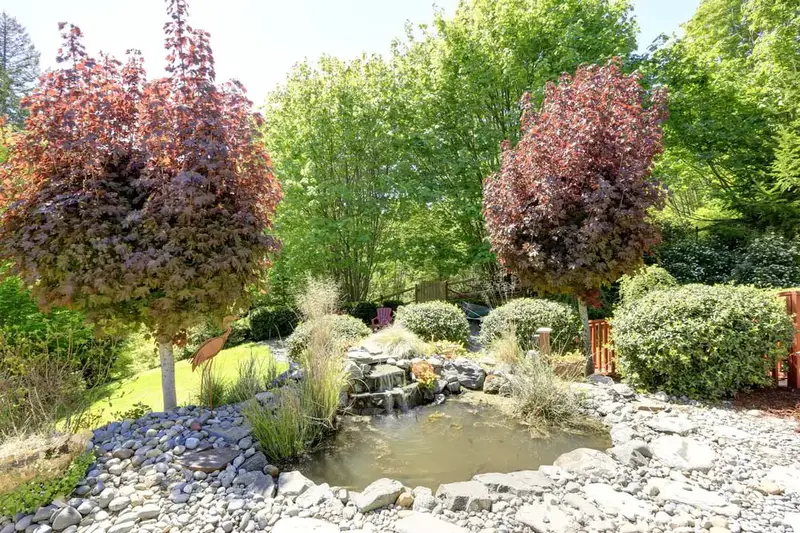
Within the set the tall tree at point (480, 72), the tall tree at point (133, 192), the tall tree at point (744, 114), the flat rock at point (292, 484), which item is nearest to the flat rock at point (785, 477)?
the flat rock at point (292, 484)

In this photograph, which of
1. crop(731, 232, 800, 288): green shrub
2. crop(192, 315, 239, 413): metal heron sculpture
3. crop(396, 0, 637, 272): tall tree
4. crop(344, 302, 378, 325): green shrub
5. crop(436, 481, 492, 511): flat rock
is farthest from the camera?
crop(344, 302, 378, 325): green shrub

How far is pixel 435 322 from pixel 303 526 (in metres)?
4.64

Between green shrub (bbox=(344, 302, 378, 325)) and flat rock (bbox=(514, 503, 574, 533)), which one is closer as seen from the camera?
flat rock (bbox=(514, 503, 574, 533))

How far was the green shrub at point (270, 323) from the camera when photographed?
961cm

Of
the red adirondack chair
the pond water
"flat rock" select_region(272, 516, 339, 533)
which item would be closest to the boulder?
the pond water

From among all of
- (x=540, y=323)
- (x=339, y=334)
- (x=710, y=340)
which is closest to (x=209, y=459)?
(x=339, y=334)

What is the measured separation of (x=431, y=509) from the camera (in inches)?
96.4

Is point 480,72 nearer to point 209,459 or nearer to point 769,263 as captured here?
point 769,263

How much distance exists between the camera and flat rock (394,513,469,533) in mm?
2197

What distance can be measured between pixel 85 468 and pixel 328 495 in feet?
5.10

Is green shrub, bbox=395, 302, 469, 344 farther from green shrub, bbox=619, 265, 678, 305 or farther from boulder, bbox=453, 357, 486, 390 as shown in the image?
green shrub, bbox=619, 265, 678, 305

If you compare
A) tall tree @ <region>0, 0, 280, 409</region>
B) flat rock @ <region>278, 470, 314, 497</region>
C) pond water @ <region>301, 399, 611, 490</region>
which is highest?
tall tree @ <region>0, 0, 280, 409</region>

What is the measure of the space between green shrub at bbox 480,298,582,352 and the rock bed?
8.90ft

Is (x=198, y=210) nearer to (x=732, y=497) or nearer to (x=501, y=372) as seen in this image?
(x=501, y=372)
